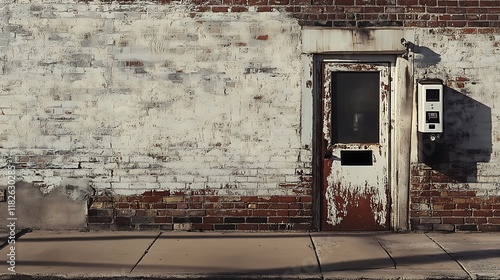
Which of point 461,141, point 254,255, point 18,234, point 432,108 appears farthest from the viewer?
point 461,141

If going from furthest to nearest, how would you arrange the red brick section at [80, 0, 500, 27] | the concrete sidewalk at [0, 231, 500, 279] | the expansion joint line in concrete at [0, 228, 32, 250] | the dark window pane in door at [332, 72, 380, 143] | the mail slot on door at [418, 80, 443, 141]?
1. the dark window pane in door at [332, 72, 380, 143]
2. the red brick section at [80, 0, 500, 27]
3. the mail slot on door at [418, 80, 443, 141]
4. the expansion joint line in concrete at [0, 228, 32, 250]
5. the concrete sidewalk at [0, 231, 500, 279]

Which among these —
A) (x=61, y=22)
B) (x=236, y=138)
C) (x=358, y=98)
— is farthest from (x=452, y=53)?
(x=61, y=22)

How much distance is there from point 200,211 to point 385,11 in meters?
3.47

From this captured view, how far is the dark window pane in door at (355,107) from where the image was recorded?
828 centimetres

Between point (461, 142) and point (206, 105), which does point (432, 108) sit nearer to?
point (461, 142)

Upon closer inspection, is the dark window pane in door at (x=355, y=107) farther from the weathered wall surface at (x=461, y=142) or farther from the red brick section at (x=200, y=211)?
the red brick section at (x=200, y=211)

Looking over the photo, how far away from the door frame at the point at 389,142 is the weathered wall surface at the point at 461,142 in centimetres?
16

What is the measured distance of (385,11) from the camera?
8.16 metres

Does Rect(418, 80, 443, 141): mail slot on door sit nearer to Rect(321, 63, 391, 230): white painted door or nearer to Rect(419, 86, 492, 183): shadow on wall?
Rect(419, 86, 492, 183): shadow on wall

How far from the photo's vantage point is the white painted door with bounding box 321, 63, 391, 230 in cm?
825

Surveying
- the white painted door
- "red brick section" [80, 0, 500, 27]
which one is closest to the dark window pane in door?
the white painted door

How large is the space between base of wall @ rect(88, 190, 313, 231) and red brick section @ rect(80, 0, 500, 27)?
2337mm

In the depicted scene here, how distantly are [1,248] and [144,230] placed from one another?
1.75 m

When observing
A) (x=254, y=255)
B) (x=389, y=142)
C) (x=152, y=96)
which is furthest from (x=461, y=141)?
(x=152, y=96)
